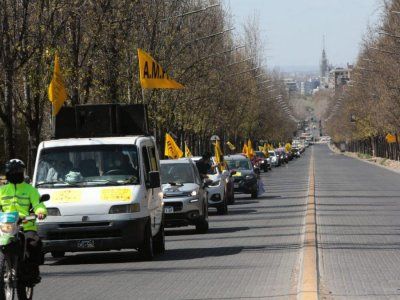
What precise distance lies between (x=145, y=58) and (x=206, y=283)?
1842 centimetres

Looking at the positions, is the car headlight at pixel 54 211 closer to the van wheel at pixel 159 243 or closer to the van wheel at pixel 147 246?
the van wheel at pixel 147 246

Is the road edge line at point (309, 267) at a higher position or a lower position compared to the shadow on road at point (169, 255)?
higher

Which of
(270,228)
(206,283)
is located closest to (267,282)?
(206,283)

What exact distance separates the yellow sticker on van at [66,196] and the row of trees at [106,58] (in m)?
9.68

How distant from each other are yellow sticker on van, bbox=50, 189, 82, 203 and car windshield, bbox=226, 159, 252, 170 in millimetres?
25449

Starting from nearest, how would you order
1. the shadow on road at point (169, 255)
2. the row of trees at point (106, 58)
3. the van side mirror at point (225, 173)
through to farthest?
the shadow on road at point (169, 255) < the row of trees at point (106, 58) < the van side mirror at point (225, 173)

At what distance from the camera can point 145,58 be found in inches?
1286

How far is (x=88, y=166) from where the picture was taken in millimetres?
18844

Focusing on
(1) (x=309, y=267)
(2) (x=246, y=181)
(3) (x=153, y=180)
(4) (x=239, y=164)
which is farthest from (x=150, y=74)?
(1) (x=309, y=267)

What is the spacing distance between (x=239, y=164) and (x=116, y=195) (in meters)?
26.0

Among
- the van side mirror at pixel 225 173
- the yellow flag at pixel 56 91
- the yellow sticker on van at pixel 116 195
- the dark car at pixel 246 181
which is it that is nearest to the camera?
the yellow sticker on van at pixel 116 195

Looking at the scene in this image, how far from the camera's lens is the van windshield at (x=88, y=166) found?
18.6 m

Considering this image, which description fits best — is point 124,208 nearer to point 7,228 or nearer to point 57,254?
point 57,254

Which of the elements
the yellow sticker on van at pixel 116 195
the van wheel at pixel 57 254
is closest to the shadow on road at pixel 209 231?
the van wheel at pixel 57 254
